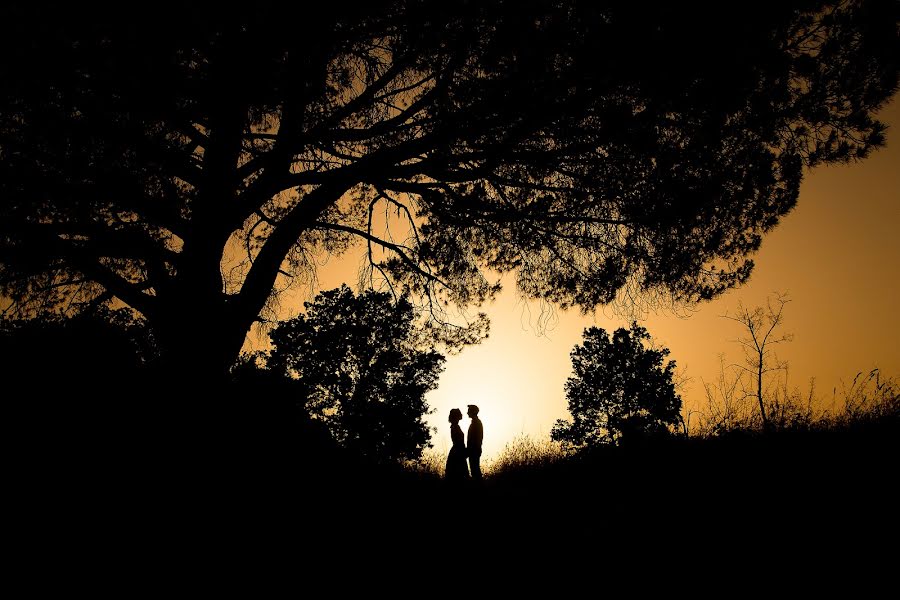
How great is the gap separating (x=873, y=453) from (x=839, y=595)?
7.08ft

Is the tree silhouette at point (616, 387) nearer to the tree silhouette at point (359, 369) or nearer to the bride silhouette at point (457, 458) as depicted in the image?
the tree silhouette at point (359, 369)

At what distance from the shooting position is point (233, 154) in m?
5.53

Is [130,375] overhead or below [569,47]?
below

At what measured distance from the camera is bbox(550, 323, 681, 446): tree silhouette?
2439 centimetres

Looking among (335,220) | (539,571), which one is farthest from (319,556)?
(335,220)

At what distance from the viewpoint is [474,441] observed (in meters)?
6.96

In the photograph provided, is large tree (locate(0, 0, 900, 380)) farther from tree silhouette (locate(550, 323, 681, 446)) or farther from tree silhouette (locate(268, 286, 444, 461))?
tree silhouette (locate(550, 323, 681, 446))

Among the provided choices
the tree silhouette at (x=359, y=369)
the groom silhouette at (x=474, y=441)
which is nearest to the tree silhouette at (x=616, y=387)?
the tree silhouette at (x=359, y=369)

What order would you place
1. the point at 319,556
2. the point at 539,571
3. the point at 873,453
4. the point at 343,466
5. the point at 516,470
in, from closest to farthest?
the point at 539,571 < the point at 319,556 < the point at 873,453 < the point at 343,466 < the point at 516,470

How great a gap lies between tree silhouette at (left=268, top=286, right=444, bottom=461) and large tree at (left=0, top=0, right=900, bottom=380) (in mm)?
14138

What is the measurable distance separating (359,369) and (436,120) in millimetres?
17031

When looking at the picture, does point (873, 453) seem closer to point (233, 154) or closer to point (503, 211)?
point (503, 211)

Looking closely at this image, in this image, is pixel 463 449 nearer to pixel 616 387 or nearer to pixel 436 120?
pixel 436 120

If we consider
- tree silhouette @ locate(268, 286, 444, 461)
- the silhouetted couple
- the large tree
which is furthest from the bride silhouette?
tree silhouette @ locate(268, 286, 444, 461)
